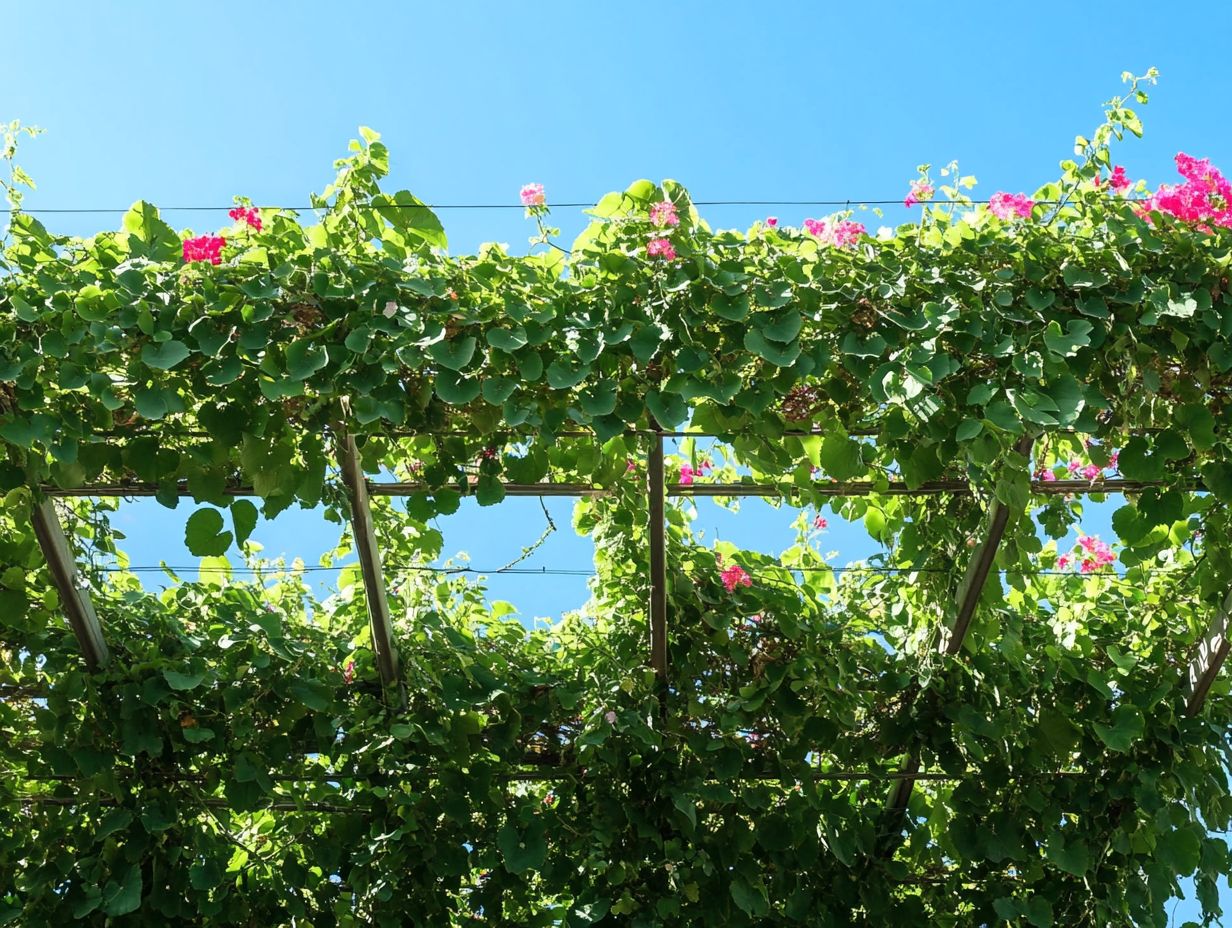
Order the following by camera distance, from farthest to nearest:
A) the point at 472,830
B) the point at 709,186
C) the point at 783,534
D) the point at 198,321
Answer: the point at 783,534
the point at 472,830
the point at 709,186
the point at 198,321

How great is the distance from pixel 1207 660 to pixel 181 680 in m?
2.76

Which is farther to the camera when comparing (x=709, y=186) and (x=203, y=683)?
(x=203, y=683)

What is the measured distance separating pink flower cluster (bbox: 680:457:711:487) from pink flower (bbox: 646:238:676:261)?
2.96 feet

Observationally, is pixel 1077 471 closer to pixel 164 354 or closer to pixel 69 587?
pixel 164 354

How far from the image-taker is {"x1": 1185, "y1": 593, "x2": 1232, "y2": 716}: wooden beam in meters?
3.83

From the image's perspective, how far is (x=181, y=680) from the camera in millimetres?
3752

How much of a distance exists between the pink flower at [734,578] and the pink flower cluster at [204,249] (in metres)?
1.64

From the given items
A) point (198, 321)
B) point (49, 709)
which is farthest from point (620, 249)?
point (49, 709)

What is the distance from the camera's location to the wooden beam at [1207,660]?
12.6 ft

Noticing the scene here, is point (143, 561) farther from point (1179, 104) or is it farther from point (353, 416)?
point (1179, 104)

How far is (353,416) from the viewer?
10.3 feet

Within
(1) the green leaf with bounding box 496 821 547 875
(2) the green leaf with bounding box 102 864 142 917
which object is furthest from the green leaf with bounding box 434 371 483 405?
(2) the green leaf with bounding box 102 864 142 917

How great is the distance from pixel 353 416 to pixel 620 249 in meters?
0.69

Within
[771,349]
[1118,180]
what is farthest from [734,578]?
[1118,180]
